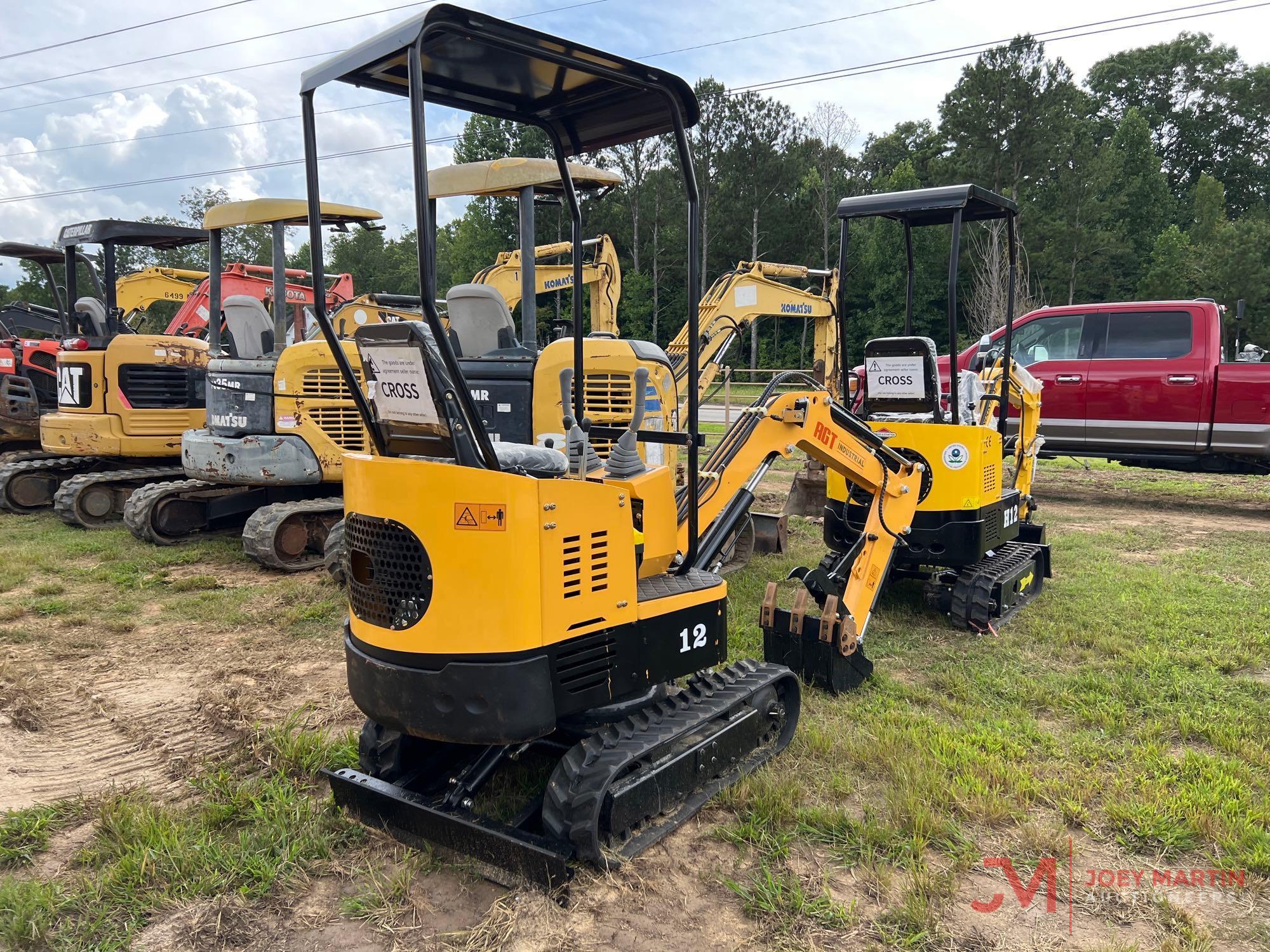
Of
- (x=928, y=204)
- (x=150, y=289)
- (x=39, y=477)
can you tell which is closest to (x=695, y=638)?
(x=928, y=204)

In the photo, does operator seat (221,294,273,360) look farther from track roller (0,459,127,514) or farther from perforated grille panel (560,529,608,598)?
perforated grille panel (560,529,608,598)

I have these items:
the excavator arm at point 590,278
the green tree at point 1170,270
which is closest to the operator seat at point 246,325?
the excavator arm at point 590,278

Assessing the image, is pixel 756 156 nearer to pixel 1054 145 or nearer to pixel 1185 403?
pixel 1054 145

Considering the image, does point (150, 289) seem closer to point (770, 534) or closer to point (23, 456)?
point (23, 456)

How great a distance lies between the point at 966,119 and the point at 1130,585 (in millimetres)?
35696

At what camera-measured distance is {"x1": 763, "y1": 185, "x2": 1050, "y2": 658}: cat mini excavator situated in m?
6.04

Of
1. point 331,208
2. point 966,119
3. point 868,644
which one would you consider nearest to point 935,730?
point 868,644

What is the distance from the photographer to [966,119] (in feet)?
123

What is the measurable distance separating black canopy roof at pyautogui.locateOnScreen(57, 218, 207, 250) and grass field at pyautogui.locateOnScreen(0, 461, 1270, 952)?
5.41 metres

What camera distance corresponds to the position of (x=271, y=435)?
27.4 ft

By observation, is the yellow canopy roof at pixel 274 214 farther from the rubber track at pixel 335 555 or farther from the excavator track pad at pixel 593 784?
the excavator track pad at pixel 593 784

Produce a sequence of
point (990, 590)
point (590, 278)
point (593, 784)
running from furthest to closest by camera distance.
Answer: point (590, 278)
point (990, 590)
point (593, 784)

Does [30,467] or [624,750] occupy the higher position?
[30,467]

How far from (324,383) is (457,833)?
6.08 metres
